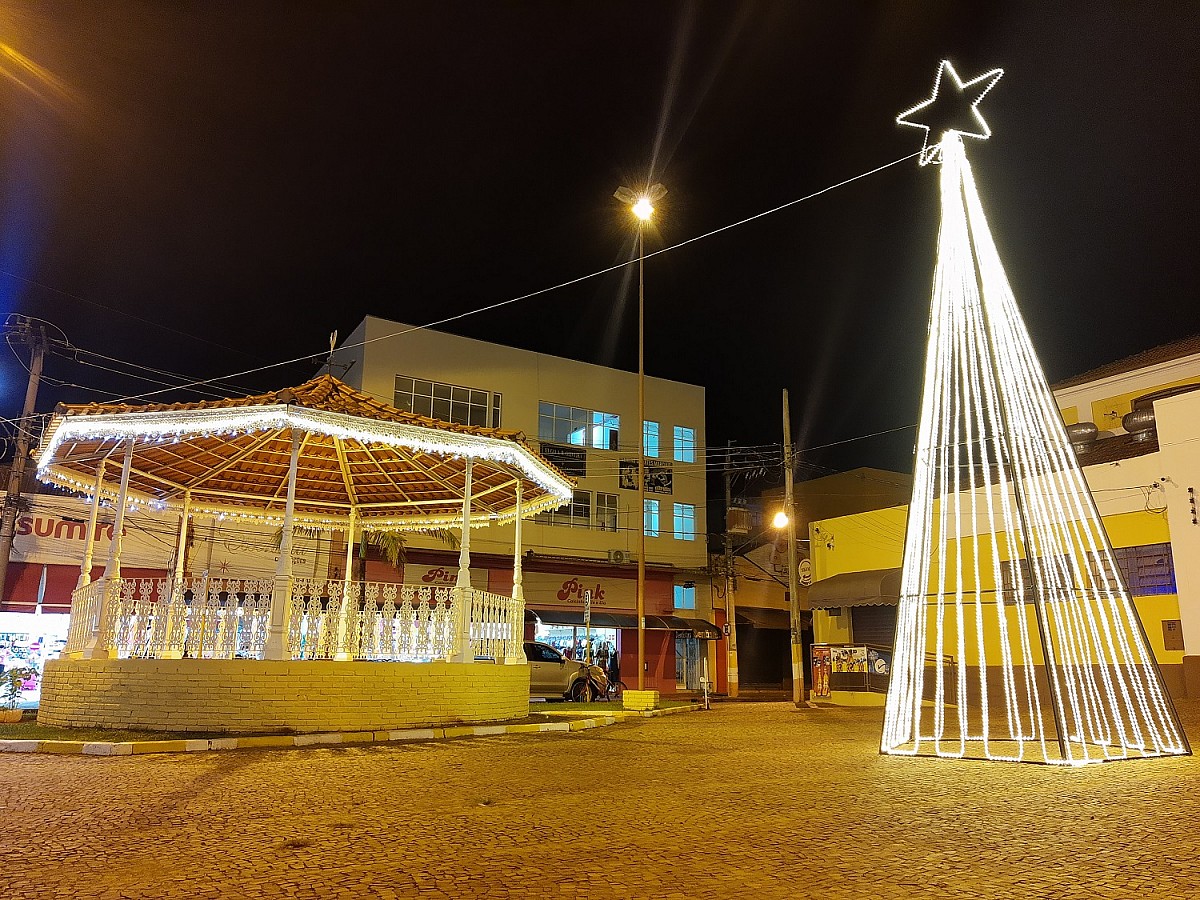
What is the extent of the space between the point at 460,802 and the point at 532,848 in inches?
67.9

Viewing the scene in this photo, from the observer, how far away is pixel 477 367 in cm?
3312

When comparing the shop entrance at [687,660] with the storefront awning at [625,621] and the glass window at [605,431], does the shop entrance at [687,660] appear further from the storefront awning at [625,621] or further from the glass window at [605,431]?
the glass window at [605,431]

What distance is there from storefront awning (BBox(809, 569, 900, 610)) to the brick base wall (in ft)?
54.5

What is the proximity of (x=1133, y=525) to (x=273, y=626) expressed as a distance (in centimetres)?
1830

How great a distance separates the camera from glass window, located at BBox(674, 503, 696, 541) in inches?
1438

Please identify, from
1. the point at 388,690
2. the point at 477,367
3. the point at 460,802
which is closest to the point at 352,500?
the point at 388,690

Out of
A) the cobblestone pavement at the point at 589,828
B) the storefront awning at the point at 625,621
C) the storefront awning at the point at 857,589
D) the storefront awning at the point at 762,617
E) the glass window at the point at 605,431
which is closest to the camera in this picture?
the cobblestone pavement at the point at 589,828

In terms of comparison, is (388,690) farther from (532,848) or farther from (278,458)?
(532,848)

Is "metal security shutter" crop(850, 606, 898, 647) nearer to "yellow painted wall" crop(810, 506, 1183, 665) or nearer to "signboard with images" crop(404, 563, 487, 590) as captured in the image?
"yellow painted wall" crop(810, 506, 1183, 665)

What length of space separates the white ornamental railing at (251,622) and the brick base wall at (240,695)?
1.32ft

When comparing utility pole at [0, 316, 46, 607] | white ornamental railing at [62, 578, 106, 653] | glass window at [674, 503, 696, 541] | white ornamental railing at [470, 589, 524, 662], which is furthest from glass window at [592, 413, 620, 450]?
white ornamental railing at [62, 578, 106, 653]

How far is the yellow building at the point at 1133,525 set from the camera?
18125 mm

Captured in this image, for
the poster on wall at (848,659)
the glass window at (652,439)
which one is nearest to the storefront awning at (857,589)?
the poster on wall at (848,659)

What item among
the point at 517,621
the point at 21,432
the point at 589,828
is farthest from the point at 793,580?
the point at 21,432
